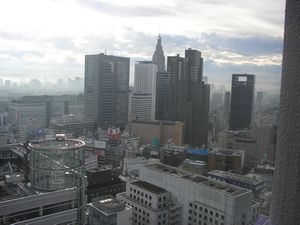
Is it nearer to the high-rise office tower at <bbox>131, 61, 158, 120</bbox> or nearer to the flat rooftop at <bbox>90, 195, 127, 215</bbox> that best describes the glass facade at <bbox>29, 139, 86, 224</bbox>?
the flat rooftop at <bbox>90, 195, 127, 215</bbox>

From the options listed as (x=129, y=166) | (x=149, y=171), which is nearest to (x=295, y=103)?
(x=149, y=171)

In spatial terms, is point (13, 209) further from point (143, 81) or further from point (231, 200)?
point (143, 81)

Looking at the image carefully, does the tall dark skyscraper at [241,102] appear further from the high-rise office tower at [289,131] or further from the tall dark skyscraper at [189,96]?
the high-rise office tower at [289,131]

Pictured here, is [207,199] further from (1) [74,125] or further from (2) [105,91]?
(2) [105,91]

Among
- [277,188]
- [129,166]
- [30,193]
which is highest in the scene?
[277,188]

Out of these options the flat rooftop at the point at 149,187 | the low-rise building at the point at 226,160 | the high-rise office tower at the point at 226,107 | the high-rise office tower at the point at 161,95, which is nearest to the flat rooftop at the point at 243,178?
the low-rise building at the point at 226,160

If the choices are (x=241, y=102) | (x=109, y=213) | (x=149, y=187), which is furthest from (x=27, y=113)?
(x=109, y=213)
